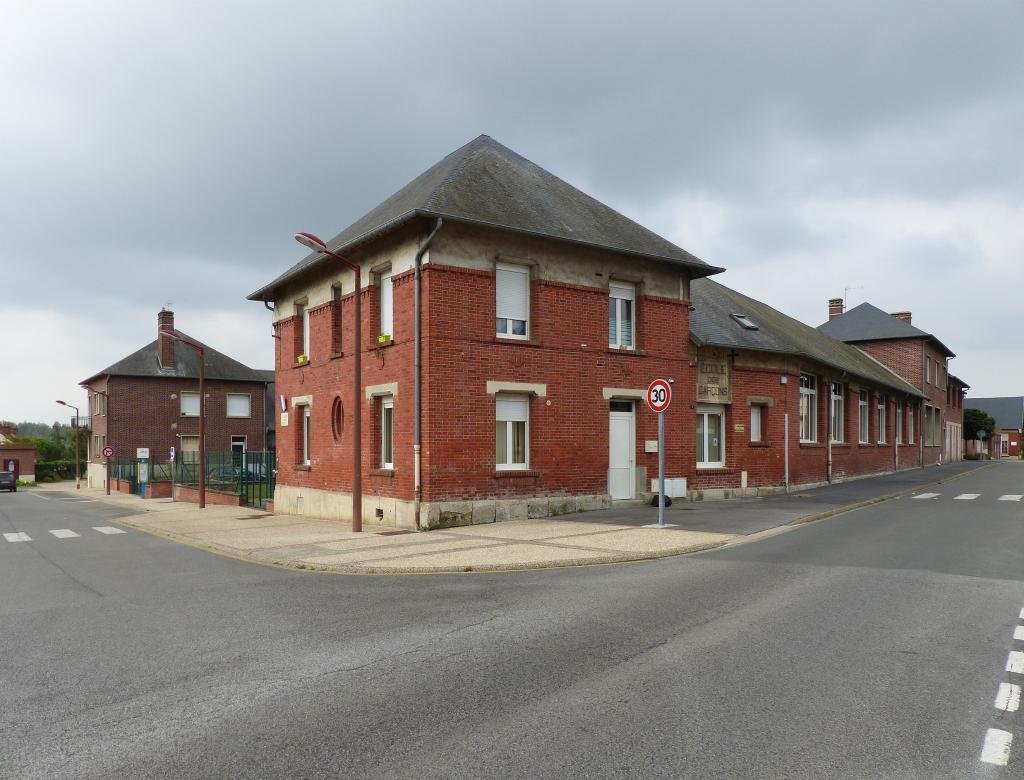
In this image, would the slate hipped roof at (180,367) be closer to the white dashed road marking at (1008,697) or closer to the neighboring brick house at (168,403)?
the neighboring brick house at (168,403)

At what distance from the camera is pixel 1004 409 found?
99938 mm

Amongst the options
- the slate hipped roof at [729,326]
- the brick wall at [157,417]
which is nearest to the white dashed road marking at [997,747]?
the slate hipped roof at [729,326]

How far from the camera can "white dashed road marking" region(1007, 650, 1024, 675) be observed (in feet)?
17.2

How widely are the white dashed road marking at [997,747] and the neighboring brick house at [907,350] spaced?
43.7 meters

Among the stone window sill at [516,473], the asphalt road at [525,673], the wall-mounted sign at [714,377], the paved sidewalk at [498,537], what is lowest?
the paved sidewalk at [498,537]

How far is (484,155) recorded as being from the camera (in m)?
18.4

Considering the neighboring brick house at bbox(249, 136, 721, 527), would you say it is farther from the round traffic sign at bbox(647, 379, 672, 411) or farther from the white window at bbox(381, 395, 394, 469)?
the round traffic sign at bbox(647, 379, 672, 411)

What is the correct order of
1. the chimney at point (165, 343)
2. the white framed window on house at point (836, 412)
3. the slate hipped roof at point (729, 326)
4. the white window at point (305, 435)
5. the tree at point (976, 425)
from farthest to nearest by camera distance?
the tree at point (976, 425) < the chimney at point (165, 343) < the white framed window on house at point (836, 412) < the white window at point (305, 435) < the slate hipped roof at point (729, 326)

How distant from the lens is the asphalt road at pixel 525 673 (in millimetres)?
3852

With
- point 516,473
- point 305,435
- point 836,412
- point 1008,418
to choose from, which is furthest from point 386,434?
point 1008,418

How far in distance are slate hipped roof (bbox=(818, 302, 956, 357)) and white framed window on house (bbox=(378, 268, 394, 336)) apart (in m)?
36.1

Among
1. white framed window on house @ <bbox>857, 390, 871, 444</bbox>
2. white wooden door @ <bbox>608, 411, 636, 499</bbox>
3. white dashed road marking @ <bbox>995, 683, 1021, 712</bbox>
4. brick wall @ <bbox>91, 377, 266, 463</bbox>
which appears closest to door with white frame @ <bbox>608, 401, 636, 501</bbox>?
white wooden door @ <bbox>608, 411, 636, 499</bbox>

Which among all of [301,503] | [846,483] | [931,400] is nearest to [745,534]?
[301,503]

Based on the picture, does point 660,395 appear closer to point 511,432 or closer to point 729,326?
Result: point 511,432
